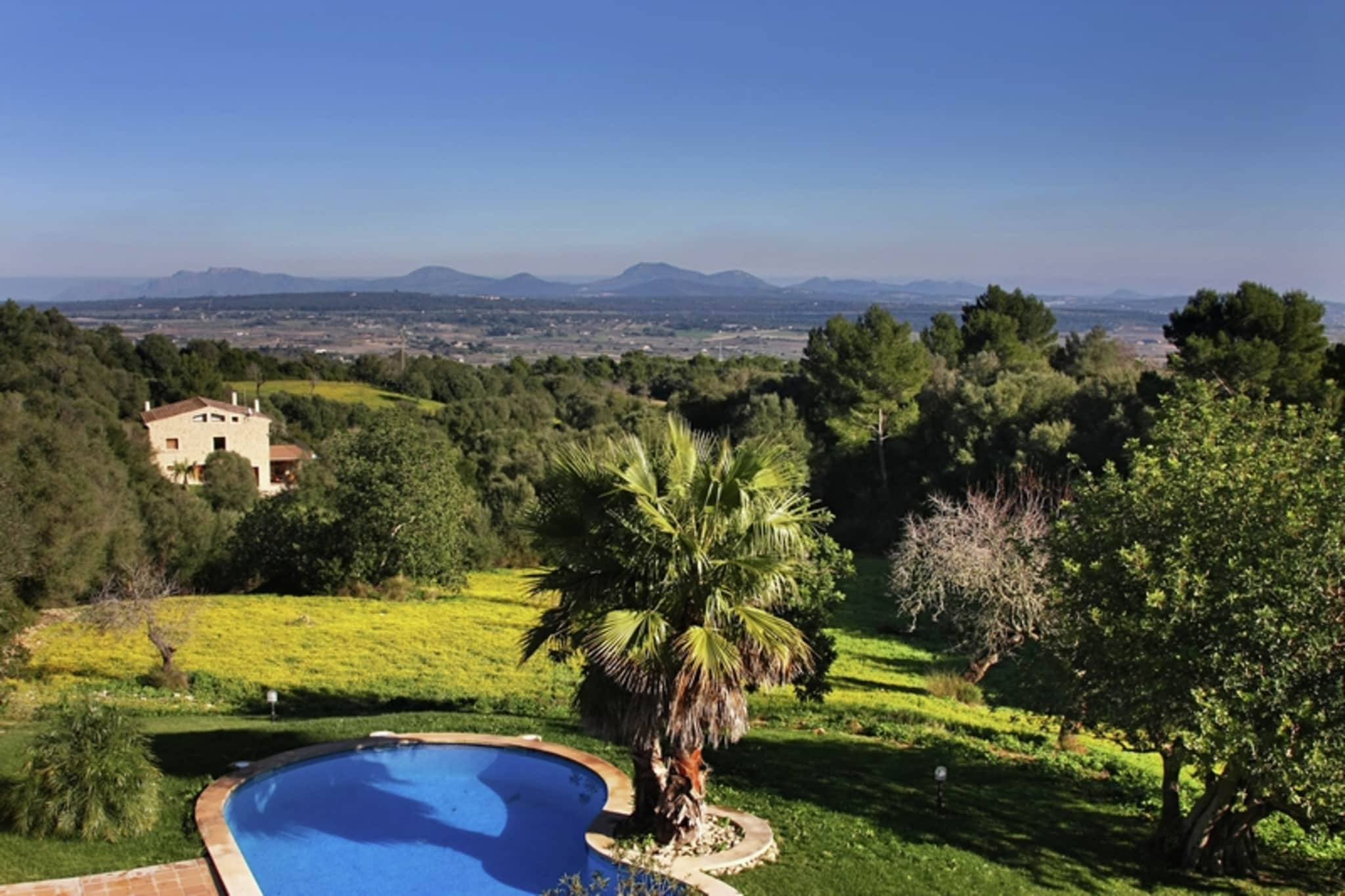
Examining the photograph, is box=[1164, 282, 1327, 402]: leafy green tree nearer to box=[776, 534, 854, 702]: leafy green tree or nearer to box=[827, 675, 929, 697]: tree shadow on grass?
box=[827, 675, 929, 697]: tree shadow on grass

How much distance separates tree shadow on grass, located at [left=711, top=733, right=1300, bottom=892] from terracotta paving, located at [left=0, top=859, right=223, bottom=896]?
5.86 meters

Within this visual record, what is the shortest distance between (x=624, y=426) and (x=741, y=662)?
40.1 metres

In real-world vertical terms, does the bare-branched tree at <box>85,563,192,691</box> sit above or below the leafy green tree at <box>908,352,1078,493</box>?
below

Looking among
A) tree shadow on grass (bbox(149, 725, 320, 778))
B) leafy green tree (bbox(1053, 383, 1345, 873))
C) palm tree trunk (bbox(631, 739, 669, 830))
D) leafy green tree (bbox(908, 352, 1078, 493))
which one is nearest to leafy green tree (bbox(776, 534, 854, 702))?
palm tree trunk (bbox(631, 739, 669, 830))

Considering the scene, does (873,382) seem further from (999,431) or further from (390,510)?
(390,510)

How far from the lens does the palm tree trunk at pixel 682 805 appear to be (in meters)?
10.6

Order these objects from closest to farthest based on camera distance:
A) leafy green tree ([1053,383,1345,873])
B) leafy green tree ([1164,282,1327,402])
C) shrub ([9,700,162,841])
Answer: leafy green tree ([1053,383,1345,873]) < shrub ([9,700,162,841]) < leafy green tree ([1164,282,1327,402])

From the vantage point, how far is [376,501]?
27797 mm

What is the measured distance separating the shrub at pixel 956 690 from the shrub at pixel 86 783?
14359mm

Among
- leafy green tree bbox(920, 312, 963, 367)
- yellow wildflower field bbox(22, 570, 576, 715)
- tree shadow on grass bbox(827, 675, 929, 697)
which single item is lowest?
tree shadow on grass bbox(827, 675, 929, 697)

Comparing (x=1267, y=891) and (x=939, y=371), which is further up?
(x=939, y=371)

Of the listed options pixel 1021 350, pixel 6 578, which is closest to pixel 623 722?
pixel 6 578

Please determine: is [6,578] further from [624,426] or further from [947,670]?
[624,426]

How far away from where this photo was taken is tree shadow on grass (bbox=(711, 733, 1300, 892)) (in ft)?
34.9
